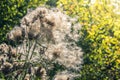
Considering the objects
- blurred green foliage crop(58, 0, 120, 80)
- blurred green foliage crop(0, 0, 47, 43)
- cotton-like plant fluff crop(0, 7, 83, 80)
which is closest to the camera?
cotton-like plant fluff crop(0, 7, 83, 80)

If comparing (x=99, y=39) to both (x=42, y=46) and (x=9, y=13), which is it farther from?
(x=42, y=46)

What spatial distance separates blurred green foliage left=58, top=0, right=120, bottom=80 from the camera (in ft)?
36.4

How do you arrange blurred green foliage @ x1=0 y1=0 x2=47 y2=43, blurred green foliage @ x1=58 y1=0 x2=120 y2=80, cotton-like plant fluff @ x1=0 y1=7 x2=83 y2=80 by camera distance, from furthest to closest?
blurred green foliage @ x1=0 y1=0 x2=47 y2=43
blurred green foliage @ x1=58 y1=0 x2=120 y2=80
cotton-like plant fluff @ x1=0 y1=7 x2=83 y2=80

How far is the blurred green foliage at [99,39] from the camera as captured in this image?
11.1 meters

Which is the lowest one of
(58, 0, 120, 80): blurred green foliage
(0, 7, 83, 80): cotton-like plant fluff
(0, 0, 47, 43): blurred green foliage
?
(58, 0, 120, 80): blurred green foliage

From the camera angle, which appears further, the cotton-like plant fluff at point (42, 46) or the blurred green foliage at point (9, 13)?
the blurred green foliage at point (9, 13)

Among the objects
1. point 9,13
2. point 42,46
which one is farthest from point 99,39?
point 42,46

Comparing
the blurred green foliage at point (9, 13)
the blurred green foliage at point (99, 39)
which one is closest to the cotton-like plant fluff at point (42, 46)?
the blurred green foliage at point (99, 39)

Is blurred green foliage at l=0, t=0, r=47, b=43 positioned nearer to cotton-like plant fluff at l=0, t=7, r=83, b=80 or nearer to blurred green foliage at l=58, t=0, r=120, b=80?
blurred green foliage at l=58, t=0, r=120, b=80

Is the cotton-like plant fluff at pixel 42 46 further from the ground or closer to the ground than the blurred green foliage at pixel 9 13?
further from the ground

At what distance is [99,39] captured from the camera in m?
11.9

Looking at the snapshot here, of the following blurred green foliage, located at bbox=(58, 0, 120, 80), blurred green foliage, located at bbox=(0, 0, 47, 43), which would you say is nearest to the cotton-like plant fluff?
blurred green foliage, located at bbox=(58, 0, 120, 80)

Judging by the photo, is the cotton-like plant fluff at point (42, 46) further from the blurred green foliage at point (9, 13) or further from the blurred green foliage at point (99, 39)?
the blurred green foliage at point (9, 13)

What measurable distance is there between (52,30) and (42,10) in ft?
0.92
